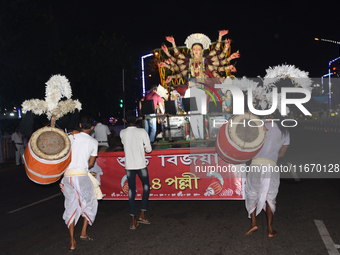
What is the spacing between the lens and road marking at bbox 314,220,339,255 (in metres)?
4.04

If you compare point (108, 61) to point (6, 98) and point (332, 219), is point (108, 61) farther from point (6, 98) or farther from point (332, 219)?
point (332, 219)

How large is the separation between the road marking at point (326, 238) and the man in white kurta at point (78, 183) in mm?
3343

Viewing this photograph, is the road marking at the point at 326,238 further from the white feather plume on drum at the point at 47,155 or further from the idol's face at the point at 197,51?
the idol's face at the point at 197,51

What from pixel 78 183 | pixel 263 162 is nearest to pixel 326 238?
pixel 263 162

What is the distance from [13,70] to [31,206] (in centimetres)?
1144

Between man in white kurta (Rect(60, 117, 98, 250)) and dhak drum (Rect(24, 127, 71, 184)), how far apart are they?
0.13 m

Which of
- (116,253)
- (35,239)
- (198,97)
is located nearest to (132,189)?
(116,253)

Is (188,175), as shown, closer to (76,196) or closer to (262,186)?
Result: (262,186)

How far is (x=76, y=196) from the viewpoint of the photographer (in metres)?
4.60

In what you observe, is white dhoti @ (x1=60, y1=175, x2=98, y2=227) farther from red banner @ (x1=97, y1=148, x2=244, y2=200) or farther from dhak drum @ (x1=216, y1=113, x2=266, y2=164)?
dhak drum @ (x1=216, y1=113, x2=266, y2=164)

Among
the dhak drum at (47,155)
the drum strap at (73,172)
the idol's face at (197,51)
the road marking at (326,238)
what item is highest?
the idol's face at (197,51)

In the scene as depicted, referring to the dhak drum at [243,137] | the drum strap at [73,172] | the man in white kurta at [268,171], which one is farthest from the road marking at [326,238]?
the drum strap at [73,172]

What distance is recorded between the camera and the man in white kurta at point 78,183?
4.55 meters

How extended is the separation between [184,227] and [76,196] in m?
1.84
